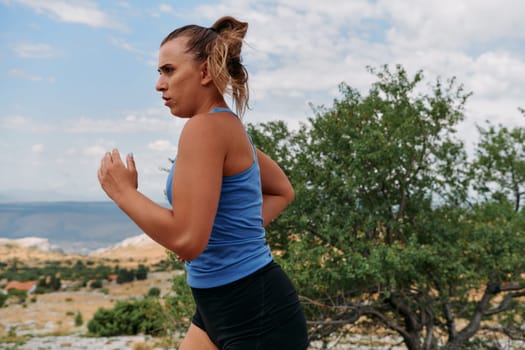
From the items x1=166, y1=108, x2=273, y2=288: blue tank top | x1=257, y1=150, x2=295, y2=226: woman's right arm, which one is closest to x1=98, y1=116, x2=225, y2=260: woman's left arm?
x1=166, y1=108, x2=273, y2=288: blue tank top

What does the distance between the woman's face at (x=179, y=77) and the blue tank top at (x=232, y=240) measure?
104 millimetres

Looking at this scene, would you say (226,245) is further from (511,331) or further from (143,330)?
(143,330)

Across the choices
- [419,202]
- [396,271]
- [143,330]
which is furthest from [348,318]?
[143,330]

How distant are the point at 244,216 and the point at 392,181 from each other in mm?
7795

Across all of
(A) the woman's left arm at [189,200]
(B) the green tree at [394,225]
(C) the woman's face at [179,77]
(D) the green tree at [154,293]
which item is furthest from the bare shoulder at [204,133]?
(D) the green tree at [154,293]

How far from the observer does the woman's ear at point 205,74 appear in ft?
6.45

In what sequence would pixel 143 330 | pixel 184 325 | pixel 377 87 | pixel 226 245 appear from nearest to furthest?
pixel 226 245
pixel 184 325
pixel 377 87
pixel 143 330

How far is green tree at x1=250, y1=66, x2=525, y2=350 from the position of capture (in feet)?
28.7

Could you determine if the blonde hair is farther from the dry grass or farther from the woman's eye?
the dry grass

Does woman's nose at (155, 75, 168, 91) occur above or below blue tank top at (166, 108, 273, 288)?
above

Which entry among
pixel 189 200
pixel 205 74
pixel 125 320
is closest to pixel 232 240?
pixel 189 200

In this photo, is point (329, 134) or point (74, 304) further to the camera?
point (74, 304)

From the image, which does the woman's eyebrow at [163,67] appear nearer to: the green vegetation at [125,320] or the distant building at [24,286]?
the green vegetation at [125,320]

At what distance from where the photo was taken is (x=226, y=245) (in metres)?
1.94
